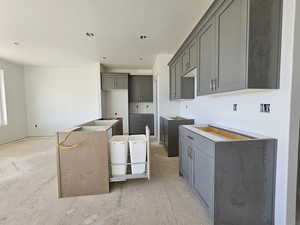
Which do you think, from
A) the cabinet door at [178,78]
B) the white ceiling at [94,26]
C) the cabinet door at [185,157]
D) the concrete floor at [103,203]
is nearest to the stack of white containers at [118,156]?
the concrete floor at [103,203]

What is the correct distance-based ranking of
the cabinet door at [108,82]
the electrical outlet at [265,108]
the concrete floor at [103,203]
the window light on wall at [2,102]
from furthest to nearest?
the cabinet door at [108,82]
the window light on wall at [2,102]
the concrete floor at [103,203]
the electrical outlet at [265,108]

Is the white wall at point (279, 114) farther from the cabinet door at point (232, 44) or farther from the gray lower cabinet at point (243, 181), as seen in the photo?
the cabinet door at point (232, 44)

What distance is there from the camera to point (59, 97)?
5820 mm

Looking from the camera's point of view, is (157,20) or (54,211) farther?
(157,20)

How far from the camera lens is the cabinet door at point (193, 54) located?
2400 millimetres

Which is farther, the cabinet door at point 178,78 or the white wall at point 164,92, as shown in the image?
the white wall at point 164,92

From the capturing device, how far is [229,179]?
1.38 m

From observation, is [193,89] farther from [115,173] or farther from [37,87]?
[37,87]

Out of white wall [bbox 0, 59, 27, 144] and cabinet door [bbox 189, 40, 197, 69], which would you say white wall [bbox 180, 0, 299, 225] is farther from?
white wall [bbox 0, 59, 27, 144]

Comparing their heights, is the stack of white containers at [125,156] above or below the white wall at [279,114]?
below

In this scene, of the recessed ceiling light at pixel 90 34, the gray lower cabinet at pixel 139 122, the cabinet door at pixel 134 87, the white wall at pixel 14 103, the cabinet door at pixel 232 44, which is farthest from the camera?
the cabinet door at pixel 134 87

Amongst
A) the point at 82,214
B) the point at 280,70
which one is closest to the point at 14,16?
the point at 82,214

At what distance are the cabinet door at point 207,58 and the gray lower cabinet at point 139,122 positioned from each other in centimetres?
350

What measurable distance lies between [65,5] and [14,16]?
3.42 feet
